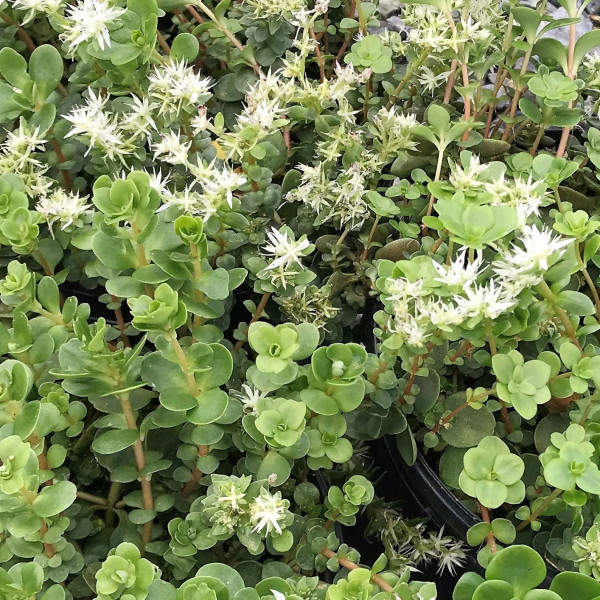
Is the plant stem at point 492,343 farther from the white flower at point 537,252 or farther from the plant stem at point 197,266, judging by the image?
the plant stem at point 197,266

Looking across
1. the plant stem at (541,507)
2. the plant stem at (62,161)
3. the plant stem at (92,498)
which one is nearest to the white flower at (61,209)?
the plant stem at (62,161)

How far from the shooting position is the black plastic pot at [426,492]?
0.86m

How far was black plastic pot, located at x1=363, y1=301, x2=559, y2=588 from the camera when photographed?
856 millimetres

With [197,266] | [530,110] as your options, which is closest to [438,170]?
[530,110]

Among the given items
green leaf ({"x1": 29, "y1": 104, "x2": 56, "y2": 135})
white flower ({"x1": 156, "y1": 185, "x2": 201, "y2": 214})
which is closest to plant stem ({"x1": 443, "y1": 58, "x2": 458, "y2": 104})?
white flower ({"x1": 156, "y1": 185, "x2": 201, "y2": 214})

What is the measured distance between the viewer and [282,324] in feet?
2.43

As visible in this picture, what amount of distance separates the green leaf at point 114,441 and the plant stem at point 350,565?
0.24m

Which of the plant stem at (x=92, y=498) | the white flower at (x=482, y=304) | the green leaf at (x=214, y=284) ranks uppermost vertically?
the green leaf at (x=214, y=284)

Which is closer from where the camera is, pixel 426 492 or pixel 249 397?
pixel 249 397

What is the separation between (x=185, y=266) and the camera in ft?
Answer: 2.36

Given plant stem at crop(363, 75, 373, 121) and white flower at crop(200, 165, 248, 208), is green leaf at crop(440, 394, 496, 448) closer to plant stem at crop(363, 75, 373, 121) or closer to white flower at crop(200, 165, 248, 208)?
white flower at crop(200, 165, 248, 208)

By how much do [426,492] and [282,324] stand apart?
0.34 m

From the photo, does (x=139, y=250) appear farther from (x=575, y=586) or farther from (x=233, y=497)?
(x=575, y=586)

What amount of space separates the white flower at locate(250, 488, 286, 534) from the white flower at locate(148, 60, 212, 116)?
491 mm
